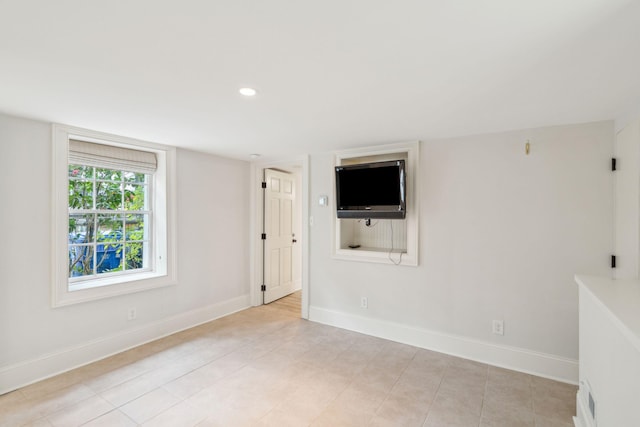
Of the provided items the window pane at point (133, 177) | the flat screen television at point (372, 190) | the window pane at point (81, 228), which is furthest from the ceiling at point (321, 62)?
the window pane at point (81, 228)

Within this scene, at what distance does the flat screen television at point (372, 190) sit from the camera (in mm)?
3072

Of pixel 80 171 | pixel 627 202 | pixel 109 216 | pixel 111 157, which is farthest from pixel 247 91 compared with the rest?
pixel 627 202

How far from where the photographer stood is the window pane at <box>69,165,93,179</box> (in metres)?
2.89

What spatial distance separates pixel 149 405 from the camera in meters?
2.18

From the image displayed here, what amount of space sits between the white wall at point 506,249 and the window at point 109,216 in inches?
103

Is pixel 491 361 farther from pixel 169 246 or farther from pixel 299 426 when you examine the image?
pixel 169 246

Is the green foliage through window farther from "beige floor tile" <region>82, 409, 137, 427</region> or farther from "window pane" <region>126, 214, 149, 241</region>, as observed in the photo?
"beige floor tile" <region>82, 409, 137, 427</region>

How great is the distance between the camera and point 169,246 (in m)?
3.53

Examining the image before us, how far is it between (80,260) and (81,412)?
1.47 metres

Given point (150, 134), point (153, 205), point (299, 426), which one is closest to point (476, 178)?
point (299, 426)

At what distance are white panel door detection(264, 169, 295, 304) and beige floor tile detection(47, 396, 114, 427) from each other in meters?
2.58

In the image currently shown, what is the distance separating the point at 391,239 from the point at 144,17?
3.20 m

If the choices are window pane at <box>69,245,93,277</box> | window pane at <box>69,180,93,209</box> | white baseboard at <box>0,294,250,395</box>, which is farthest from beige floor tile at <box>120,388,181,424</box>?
window pane at <box>69,180,93,209</box>

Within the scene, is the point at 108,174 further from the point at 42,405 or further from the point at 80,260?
the point at 42,405
